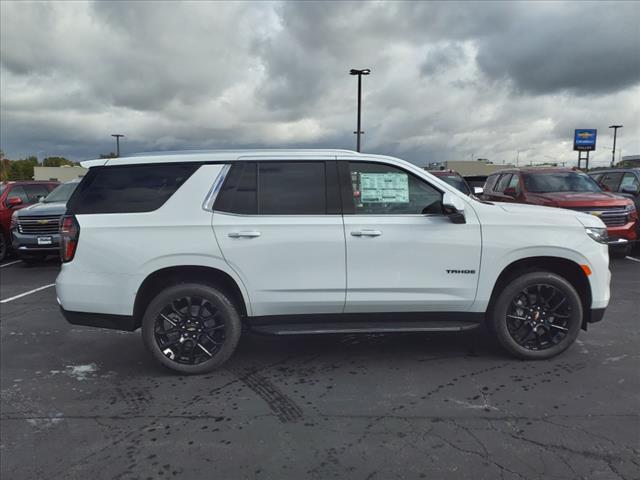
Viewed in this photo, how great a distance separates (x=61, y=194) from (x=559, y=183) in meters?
11.4

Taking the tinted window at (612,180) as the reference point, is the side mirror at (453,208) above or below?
below

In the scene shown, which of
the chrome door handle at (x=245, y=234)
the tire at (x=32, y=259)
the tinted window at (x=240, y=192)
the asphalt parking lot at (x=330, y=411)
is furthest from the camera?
the tire at (x=32, y=259)

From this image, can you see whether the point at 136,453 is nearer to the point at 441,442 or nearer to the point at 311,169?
the point at 441,442

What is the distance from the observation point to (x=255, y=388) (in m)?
3.97

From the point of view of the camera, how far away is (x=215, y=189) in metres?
4.20

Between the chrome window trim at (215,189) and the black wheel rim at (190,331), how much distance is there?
0.79m

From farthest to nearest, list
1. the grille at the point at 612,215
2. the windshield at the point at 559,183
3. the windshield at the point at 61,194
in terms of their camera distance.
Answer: the windshield at the point at 61,194 → the windshield at the point at 559,183 → the grille at the point at 612,215

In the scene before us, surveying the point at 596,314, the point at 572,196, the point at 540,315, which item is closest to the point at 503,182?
the point at 572,196

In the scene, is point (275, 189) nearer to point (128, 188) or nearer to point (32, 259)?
point (128, 188)

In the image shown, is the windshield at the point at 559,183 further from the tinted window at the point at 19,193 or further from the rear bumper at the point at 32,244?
the tinted window at the point at 19,193

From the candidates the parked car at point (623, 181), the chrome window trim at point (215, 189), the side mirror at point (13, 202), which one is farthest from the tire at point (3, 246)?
the parked car at point (623, 181)

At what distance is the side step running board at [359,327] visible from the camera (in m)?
4.16

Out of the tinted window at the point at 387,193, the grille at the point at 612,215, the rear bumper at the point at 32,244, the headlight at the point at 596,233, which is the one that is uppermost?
the tinted window at the point at 387,193

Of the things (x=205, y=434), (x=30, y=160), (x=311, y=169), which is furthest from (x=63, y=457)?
(x=30, y=160)
